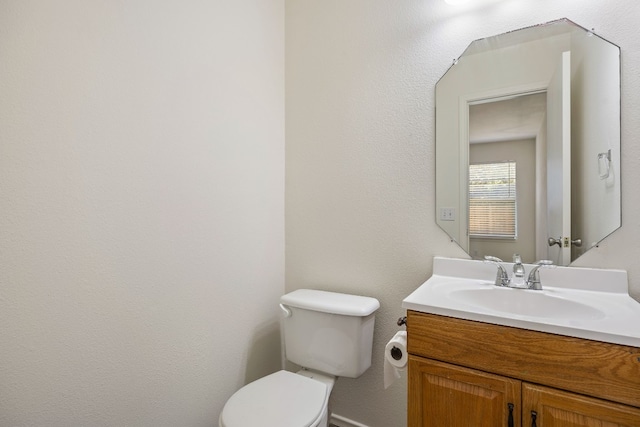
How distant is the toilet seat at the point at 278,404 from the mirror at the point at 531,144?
91cm

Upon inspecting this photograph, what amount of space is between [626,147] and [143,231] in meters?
1.80

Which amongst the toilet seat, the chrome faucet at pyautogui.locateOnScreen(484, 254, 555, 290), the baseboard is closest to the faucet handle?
the chrome faucet at pyautogui.locateOnScreen(484, 254, 555, 290)

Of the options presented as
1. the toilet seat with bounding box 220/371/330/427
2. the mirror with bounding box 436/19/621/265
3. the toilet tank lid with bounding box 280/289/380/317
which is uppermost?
the mirror with bounding box 436/19/621/265

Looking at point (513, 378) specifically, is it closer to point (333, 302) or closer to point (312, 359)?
point (333, 302)

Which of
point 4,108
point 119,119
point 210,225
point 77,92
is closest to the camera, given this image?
point 4,108

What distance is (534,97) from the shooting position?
4.18 ft

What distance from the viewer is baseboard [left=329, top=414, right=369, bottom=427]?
164 cm

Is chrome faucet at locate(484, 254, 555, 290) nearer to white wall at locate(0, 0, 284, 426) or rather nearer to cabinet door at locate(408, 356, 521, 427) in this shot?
cabinet door at locate(408, 356, 521, 427)

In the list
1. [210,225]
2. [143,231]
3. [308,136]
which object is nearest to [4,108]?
[143,231]

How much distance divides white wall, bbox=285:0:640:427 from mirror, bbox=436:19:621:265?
0.19 feet

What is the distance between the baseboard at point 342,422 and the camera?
1.64m

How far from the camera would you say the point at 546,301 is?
1.14m

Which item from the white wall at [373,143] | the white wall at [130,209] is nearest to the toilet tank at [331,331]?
the white wall at [373,143]

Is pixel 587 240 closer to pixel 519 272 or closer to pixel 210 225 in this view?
pixel 519 272
